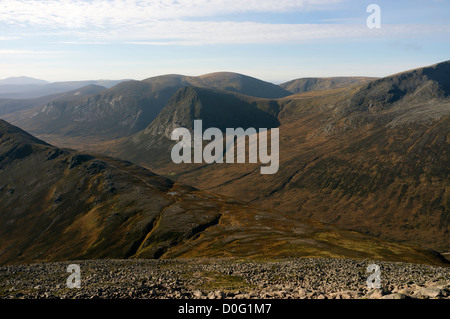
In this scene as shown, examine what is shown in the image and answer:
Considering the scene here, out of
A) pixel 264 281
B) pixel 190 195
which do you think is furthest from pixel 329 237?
pixel 190 195

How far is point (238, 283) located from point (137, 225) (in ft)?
332

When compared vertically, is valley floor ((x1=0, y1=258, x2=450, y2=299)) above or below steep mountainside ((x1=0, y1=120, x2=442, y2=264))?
above

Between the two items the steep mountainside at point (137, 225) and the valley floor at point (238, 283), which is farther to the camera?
the steep mountainside at point (137, 225)

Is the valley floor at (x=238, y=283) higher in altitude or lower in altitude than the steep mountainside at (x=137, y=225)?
higher

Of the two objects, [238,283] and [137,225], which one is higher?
[238,283]

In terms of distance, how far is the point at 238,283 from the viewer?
1674 inches

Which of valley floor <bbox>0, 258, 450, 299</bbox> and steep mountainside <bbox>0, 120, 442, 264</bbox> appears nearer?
valley floor <bbox>0, 258, 450, 299</bbox>

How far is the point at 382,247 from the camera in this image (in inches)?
3915

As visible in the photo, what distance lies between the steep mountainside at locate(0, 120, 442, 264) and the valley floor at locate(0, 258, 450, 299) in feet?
100

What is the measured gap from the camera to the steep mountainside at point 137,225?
323 feet

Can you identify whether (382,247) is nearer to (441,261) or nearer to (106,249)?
(441,261)

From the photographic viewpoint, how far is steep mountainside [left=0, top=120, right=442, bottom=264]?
98.3m

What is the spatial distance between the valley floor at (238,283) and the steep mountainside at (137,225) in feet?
100
